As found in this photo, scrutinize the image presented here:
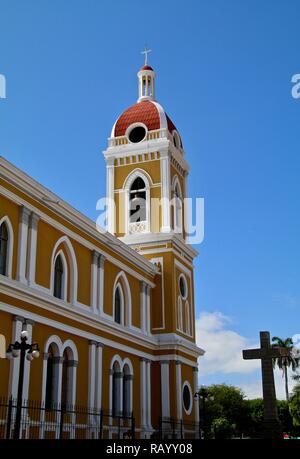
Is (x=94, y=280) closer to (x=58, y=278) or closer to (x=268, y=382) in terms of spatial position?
(x=58, y=278)

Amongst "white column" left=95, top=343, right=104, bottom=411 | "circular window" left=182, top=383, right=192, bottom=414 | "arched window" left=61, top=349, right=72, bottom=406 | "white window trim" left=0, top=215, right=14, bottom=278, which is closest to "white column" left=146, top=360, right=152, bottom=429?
"circular window" left=182, top=383, right=192, bottom=414

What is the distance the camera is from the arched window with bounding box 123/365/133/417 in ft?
96.5

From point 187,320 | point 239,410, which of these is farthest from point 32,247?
point 239,410

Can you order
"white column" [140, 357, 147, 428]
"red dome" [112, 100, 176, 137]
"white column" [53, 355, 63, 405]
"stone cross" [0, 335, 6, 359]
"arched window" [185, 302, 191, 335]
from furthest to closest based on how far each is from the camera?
"red dome" [112, 100, 176, 137] < "arched window" [185, 302, 191, 335] < "white column" [140, 357, 147, 428] < "white column" [53, 355, 63, 405] < "stone cross" [0, 335, 6, 359]

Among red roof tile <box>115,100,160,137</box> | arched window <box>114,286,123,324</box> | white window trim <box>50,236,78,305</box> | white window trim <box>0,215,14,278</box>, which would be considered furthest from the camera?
red roof tile <box>115,100,160,137</box>

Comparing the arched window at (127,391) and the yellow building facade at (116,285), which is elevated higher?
the yellow building facade at (116,285)

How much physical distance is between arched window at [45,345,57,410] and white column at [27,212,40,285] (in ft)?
9.81

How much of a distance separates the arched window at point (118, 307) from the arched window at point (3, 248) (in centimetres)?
957

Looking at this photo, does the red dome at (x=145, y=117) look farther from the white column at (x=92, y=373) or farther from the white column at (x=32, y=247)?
the white column at (x=32, y=247)

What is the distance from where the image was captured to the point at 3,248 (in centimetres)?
2162

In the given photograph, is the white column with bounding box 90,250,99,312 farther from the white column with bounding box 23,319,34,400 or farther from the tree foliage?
the tree foliage

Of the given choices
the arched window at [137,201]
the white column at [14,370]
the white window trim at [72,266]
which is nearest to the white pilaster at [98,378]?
the white window trim at [72,266]

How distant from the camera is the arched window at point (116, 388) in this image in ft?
93.5
